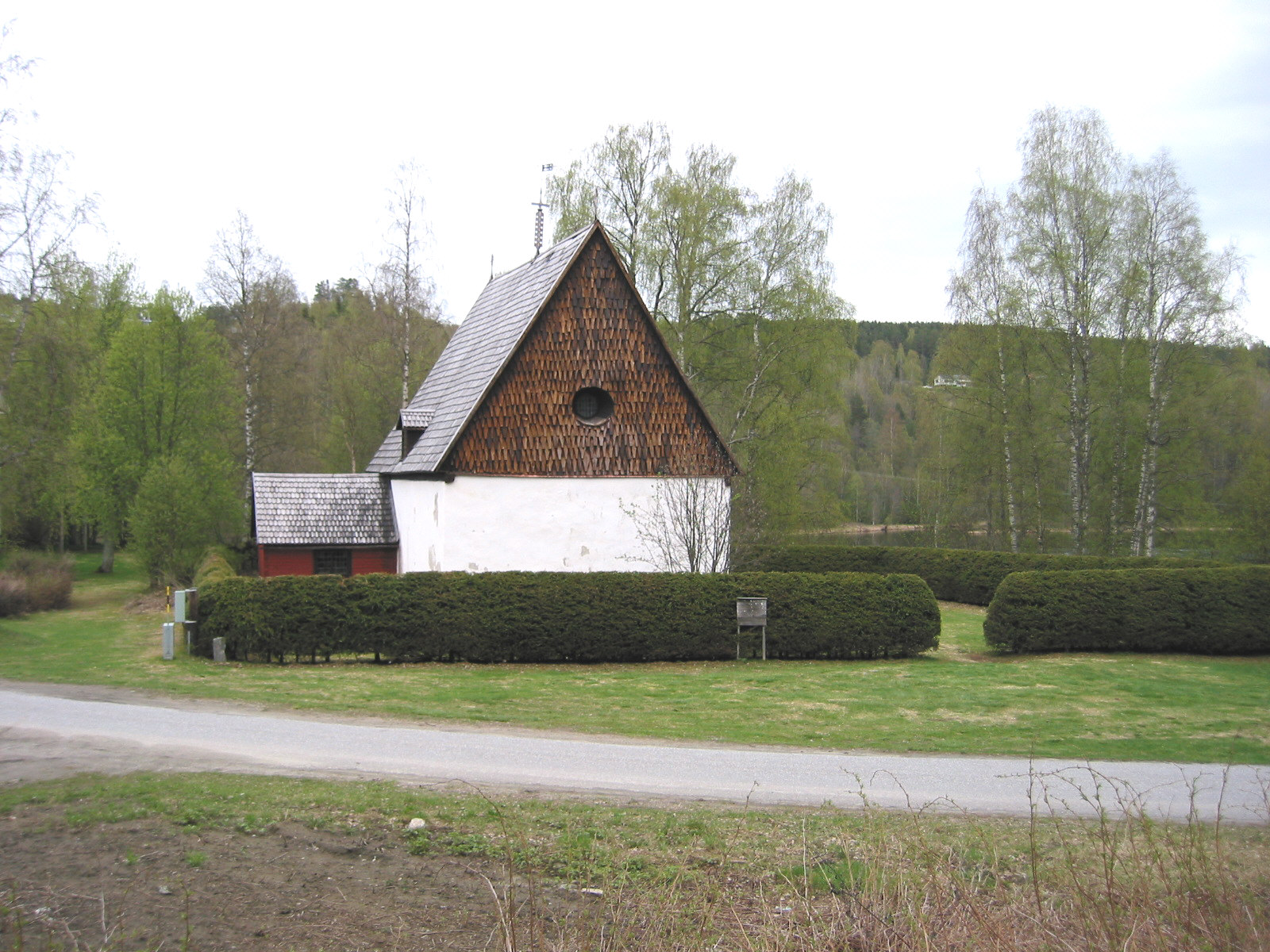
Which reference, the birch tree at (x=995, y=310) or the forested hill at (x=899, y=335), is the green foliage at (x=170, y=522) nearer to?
the birch tree at (x=995, y=310)

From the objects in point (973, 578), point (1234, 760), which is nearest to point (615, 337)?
point (1234, 760)

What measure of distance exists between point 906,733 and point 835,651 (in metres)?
7.41

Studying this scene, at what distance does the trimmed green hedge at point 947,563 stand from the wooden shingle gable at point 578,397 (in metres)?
5.50

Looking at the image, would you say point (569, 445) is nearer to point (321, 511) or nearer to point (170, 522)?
point (321, 511)

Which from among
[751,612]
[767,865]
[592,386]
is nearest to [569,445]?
[592,386]

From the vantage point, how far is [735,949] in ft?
16.1

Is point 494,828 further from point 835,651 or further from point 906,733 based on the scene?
point 835,651

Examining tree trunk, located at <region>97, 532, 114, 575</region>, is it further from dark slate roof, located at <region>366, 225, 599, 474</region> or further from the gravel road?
the gravel road

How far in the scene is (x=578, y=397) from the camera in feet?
67.2

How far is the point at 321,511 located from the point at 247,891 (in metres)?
19.3

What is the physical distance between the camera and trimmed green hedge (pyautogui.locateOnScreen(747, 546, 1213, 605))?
26875mm

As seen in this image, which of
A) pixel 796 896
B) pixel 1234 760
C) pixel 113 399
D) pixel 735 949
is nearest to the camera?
pixel 735 949

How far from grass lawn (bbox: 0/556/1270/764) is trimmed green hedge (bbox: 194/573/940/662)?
43 cm

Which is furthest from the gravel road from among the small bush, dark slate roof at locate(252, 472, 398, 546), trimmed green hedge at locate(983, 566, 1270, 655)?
the small bush
